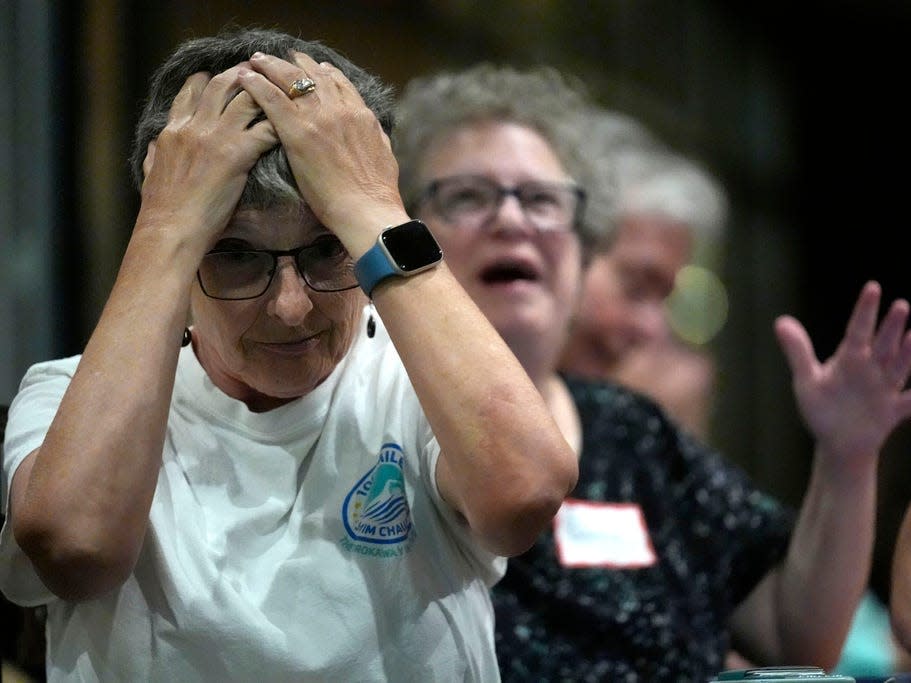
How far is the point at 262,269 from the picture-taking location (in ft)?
4.78

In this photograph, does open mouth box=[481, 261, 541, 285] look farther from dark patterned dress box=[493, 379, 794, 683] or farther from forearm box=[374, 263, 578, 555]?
forearm box=[374, 263, 578, 555]

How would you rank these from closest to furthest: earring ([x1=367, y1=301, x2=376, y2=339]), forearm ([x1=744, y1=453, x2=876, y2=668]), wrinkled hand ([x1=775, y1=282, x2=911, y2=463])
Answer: earring ([x1=367, y1=301, x2=376, y2=339]) < wrinkled hand ([x1=775, y1=282, x2=911, y2=463]) < forearm ([x1=744, y1=453, x2=876, y2=668])

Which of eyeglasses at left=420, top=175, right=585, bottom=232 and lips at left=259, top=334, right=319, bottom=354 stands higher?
eyeglasses at left=420, top=175, right=585, bottom=232

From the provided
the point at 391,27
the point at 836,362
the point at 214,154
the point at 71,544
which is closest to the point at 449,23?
the point at 391,27

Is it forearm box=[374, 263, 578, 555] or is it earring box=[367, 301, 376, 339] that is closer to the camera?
forearm box=[374, 263, 578, 555]

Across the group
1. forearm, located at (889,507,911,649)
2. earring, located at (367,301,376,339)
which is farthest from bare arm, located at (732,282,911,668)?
earring, located at (367,301,376,339)

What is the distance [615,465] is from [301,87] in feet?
4.22

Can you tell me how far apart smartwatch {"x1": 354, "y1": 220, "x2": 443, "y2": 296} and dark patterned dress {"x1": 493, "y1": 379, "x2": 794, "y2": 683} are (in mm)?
958

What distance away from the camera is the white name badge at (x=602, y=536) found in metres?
2.32

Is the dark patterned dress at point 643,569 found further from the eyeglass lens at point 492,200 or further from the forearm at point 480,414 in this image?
the forearm at point 480,414

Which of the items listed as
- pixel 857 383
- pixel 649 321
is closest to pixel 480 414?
pixel 857 383

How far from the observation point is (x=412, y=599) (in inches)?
58.7

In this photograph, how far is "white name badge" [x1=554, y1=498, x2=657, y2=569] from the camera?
2316mm

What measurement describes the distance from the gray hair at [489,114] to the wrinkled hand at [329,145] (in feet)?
3.70
